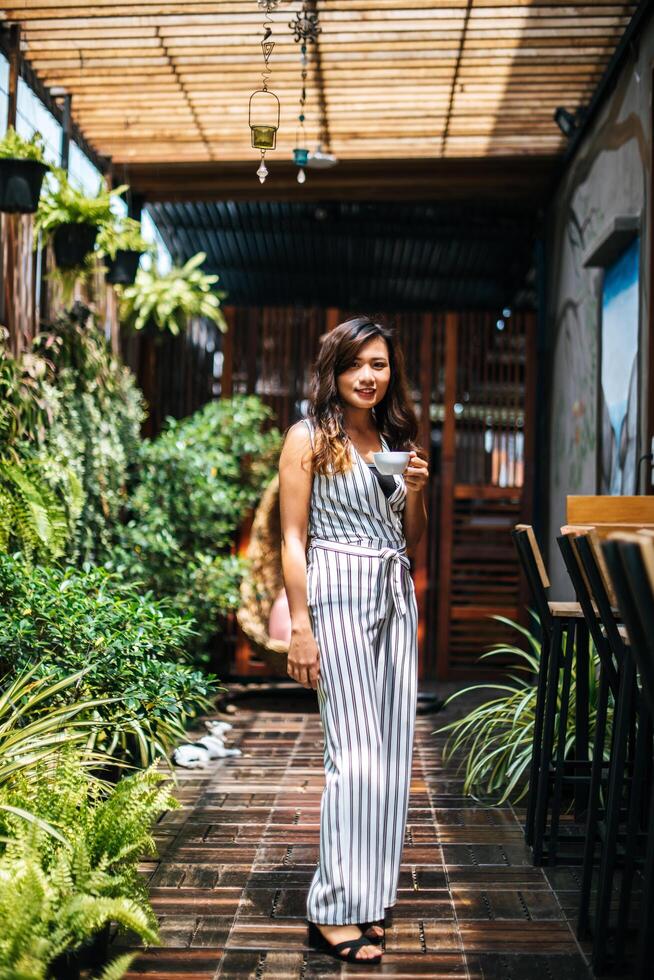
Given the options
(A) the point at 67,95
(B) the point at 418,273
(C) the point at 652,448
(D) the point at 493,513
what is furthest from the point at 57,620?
(B) the point at 418,273

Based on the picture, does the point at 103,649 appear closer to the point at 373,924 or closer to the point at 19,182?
the point at 373,924

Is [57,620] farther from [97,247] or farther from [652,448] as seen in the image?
[97,247]

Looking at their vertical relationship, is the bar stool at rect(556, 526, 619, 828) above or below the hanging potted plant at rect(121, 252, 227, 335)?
below

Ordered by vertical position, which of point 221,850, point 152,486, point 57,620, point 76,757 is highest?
point 152,486

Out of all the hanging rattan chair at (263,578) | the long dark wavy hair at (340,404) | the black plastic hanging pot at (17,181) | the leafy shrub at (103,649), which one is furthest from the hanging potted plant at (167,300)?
the long dark wavy hair at (340,404)

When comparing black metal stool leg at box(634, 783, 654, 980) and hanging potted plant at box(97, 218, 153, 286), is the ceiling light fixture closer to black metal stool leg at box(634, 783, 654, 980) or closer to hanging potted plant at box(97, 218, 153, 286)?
hanging potted plant at box(97, 218, 153, 286)

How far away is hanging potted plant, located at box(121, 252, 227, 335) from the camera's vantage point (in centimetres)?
671

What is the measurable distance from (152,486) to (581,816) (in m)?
3.34

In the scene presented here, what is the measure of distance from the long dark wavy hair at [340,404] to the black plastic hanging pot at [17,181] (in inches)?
79.5

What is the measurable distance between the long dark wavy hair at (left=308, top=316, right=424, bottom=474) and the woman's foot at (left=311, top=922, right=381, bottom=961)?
1114 millimetres

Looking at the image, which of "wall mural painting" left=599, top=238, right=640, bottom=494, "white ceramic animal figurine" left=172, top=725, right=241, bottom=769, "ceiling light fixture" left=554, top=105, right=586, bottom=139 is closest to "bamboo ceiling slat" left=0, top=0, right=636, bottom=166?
"ceiling light fixture" left=554, top=105, right=586, bottom=139

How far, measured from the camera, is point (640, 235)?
15.2 feet

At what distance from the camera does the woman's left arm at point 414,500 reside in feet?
8.46

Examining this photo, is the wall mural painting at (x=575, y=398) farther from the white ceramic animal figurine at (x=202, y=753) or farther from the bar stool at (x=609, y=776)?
the bar stool at (x=609, y=776)
